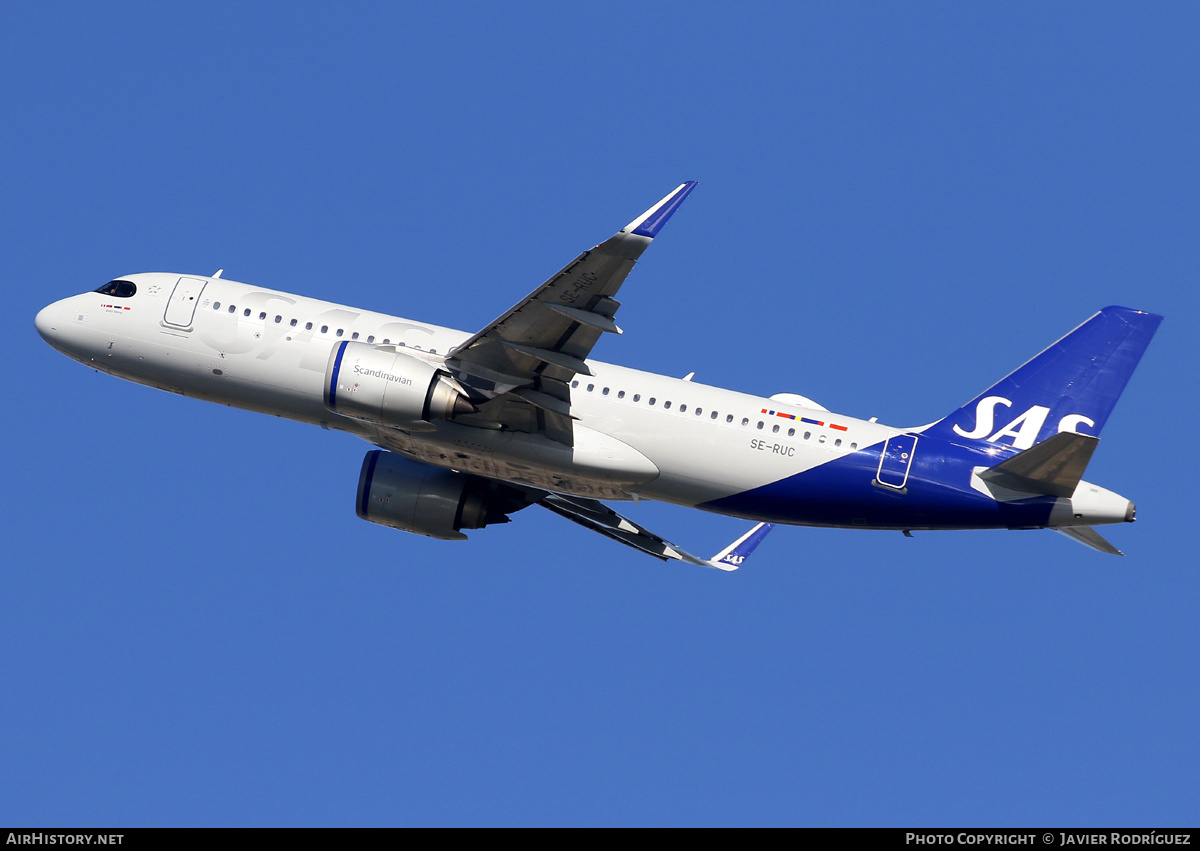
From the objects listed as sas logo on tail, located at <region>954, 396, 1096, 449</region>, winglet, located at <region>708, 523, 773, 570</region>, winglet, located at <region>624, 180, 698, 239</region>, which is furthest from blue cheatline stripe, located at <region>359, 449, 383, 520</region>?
sas logo on tail, located at <region>954, 396, 1096, 449</region>

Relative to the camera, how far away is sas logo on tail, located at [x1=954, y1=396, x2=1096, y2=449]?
34094 mm

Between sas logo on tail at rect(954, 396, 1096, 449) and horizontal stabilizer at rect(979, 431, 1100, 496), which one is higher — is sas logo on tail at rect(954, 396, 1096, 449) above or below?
above

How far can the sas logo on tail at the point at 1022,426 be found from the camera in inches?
1342

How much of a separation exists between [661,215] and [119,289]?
17205 mm

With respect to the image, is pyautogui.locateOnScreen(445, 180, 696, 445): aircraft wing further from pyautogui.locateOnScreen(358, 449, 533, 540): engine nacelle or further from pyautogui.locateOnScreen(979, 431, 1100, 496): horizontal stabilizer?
pyautogui.locateOnScreen(979, 431, 1100, 496): horizontal stabilizer

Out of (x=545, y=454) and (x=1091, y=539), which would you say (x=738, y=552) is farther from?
(x=1091, y=539)

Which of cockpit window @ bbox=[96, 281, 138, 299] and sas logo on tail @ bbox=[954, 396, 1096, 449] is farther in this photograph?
cockpit window @ bbox=[96, 281, 138, 299]

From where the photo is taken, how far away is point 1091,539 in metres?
32.6

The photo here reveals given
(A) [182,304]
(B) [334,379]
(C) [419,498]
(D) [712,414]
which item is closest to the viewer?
(B) [334,379]

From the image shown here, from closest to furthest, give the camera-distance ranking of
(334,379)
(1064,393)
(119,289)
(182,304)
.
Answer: (334,379), (1064,393), (182,304), (119,289)

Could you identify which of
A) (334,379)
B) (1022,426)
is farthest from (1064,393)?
(334,379)

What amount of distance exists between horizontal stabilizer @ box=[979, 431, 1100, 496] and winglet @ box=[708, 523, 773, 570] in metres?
9.72

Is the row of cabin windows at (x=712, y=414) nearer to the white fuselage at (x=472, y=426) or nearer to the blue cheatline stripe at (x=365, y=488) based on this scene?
the white fuselage at (x=472, y=426)
